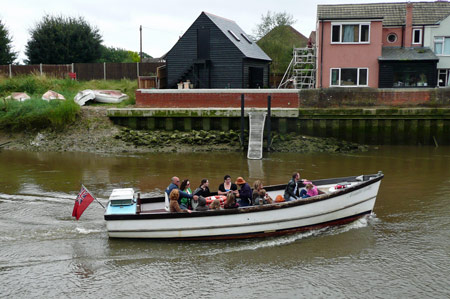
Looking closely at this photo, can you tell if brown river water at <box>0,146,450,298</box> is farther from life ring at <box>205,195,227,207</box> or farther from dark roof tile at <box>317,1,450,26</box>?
dark roof tile at <box>317,1,450,26</box>

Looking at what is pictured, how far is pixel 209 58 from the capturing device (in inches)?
1078

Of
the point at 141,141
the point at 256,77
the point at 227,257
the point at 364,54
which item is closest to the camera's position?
the point at 227,257

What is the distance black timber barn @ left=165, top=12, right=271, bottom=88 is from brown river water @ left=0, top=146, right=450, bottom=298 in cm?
1299

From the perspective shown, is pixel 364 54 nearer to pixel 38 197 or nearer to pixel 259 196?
pixel 259 196

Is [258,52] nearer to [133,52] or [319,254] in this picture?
[319,254]

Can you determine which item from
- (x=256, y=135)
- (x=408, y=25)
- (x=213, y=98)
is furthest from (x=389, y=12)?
(x=256, y=135)

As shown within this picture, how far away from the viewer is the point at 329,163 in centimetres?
1917

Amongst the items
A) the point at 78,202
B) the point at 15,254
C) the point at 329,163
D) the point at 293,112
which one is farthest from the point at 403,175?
the point at 15,254

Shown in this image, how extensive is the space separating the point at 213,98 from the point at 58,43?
19.6 m

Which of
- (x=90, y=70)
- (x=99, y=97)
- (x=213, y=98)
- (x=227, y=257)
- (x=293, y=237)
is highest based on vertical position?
(x=90, y=70)

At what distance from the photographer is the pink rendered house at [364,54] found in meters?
25.5

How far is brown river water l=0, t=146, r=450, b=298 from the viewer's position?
27.8 feet

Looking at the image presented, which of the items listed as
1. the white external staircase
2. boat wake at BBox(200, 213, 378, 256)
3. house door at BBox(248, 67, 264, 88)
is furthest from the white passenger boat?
house door at BBox(248, 67, 264, 88)

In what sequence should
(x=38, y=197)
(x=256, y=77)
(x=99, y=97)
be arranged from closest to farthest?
(x=38, y=197), (x=99, y=97), (x=256, y=77)
